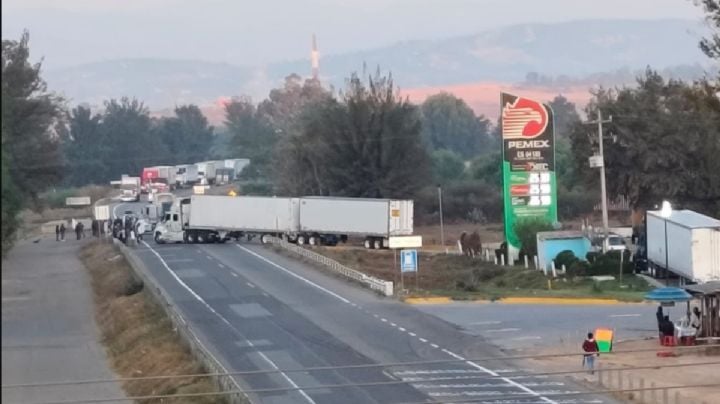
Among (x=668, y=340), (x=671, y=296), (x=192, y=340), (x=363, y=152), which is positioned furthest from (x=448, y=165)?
(x=192, y=340)

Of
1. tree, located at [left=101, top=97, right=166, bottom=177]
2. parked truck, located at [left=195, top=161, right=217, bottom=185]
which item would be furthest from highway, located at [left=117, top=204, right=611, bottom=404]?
tree, located at [left=101, top=97, right=166, bottom=177]

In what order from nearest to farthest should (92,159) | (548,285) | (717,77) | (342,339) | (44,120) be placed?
1. (717,77)
2. (44,120)
3. (342,339)
4. (548,285)
5. (92,159)

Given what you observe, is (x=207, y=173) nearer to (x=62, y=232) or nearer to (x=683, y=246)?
(x=62, y=232)

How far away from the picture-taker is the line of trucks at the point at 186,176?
136 metres

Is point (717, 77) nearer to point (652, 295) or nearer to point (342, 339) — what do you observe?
point (652, 295)

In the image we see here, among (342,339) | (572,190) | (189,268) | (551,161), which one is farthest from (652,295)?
(572,190)

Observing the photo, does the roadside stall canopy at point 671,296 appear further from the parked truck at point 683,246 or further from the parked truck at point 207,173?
the parked truck at point 207,173

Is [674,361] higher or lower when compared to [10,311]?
lower

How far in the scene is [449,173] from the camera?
134m

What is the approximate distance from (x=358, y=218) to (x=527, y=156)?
53.8 feet

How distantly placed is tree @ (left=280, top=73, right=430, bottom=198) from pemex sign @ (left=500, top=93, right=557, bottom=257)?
34.1 meters

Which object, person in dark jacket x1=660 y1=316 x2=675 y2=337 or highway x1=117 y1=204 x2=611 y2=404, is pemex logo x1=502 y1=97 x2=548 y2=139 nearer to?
highway x1=117 y1=204 x2=611 y2=404

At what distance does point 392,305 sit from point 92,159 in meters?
119

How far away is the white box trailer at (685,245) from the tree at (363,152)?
41415mm
